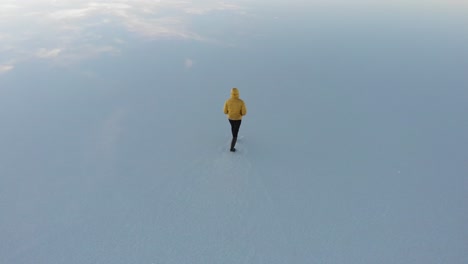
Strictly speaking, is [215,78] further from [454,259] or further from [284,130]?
[454,259]

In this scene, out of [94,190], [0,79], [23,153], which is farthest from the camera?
[0,79]

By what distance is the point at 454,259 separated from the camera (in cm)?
272

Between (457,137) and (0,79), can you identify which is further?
(0,79)

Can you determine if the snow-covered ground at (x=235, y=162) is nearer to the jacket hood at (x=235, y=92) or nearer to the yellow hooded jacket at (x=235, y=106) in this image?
the yellow hooded jacket at (x=235, y=106)

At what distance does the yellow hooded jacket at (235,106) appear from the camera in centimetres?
352

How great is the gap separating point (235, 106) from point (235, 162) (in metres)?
0.75

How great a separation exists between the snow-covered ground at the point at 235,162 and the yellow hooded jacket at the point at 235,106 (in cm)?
62

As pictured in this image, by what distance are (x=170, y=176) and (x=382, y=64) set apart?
5.16 m

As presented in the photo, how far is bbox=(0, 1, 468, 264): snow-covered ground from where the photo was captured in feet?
9.34

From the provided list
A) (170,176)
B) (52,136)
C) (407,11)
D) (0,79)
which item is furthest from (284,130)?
(407,11)

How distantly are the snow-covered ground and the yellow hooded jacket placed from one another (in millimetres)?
616

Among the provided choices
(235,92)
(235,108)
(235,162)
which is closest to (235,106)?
(235,108)

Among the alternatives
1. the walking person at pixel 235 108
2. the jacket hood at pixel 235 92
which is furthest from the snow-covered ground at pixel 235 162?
the jacket hood at pixel 235 92

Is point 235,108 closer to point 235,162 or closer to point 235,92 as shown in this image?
point 235,92
